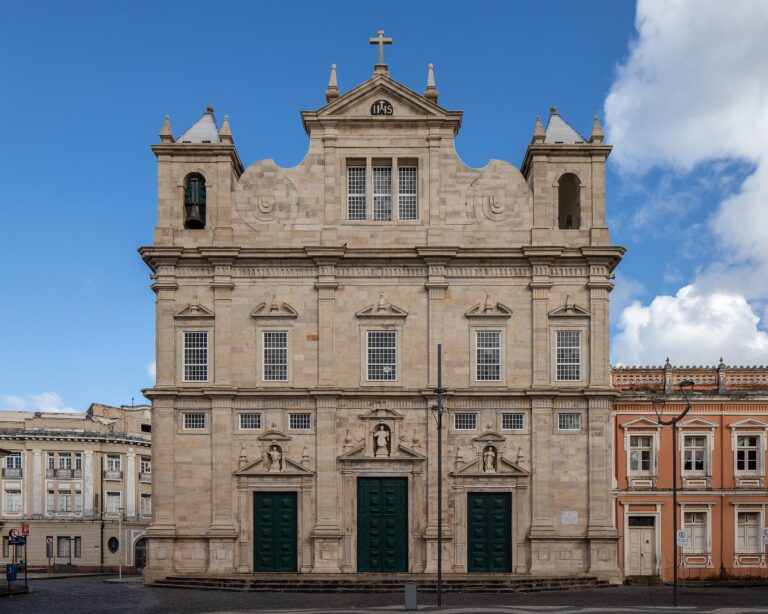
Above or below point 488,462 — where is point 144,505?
below

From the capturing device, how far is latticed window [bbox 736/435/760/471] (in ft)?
146

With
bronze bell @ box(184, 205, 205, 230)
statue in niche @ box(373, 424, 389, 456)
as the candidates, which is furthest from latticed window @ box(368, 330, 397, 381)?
bronze bell @ box(184, 205, 205, 230)

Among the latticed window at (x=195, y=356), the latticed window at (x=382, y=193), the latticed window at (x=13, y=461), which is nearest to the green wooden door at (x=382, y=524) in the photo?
the latticed window at (x=195, y=356)

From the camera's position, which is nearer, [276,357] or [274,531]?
[274,531]

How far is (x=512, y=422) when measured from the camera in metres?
42.1

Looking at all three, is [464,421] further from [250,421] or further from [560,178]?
[560,178]

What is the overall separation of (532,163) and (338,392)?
12522mm

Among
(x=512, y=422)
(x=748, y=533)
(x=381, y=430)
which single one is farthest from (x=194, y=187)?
(x=748, y=533)

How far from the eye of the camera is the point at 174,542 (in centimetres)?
4119

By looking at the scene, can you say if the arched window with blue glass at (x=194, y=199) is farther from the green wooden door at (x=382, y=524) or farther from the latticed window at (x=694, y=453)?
the latticed window at (x=694, y=453)

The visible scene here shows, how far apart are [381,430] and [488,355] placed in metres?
5.32

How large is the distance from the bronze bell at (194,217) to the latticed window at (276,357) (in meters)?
5.81

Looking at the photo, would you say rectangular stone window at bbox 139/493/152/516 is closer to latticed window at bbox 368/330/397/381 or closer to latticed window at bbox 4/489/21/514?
latticed window at bbox 4/489/21/514

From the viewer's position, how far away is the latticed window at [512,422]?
138ft
